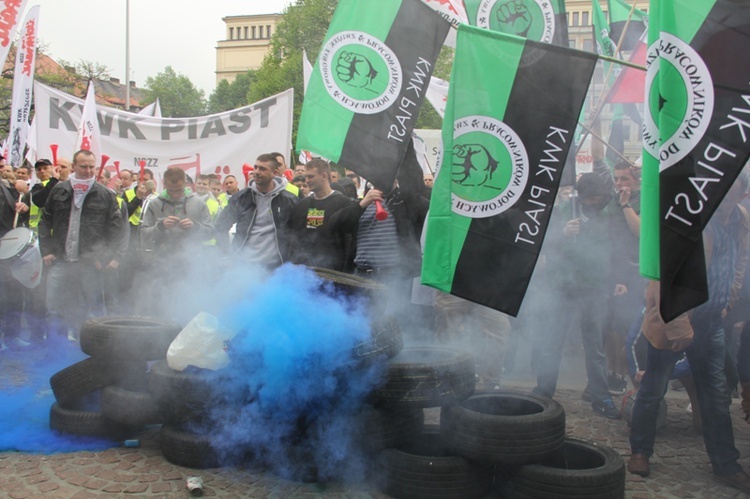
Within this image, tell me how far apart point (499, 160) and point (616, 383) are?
152 inches

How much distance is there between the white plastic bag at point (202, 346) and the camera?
14.3ft

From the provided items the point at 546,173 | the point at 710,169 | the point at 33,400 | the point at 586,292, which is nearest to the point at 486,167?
the point at 546,173

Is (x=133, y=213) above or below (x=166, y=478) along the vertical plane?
above

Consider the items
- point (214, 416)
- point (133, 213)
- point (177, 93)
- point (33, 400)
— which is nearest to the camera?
point (214, 416)

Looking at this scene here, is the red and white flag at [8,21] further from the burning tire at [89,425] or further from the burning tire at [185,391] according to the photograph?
the burning tire at [185,391]

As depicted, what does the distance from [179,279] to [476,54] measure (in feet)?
14.7

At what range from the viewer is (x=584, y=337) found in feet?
19.5

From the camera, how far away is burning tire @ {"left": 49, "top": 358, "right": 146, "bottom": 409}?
4.96 meters

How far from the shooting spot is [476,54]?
3.87 meters

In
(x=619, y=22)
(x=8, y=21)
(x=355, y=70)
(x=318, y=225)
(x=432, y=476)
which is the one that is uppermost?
(x=619, y=22)

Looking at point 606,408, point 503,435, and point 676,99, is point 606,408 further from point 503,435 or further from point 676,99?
point 676,99

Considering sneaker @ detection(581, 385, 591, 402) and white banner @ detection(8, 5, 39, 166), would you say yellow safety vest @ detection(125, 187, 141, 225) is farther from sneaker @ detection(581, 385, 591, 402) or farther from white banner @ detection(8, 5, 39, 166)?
sneaker @ detection(581, 385, 591, 402)

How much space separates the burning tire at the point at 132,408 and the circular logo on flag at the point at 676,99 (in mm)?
3640

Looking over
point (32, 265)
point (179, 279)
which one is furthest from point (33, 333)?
point (179, 279)
